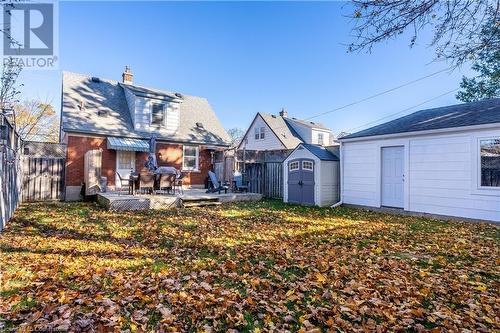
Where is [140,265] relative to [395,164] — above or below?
below

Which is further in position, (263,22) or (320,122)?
(320,122)

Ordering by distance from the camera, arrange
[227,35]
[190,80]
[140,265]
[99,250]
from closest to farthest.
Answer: [140,265], [99,250], [227,35], [190,80]

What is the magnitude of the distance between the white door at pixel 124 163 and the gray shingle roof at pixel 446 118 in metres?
11.2

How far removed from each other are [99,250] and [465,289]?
5767 millimetres

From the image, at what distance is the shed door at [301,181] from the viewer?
449 inches

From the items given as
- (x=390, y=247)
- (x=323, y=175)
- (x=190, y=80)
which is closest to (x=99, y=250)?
(x=390, y=247)

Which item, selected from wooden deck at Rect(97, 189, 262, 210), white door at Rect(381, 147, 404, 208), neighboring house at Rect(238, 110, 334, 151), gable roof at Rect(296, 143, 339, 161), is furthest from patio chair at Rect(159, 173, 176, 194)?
neighboring house at Rect(238, 110, 334, 151)

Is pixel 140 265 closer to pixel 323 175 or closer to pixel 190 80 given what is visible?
pixel 323 175

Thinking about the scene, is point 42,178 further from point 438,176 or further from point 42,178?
point 438,176

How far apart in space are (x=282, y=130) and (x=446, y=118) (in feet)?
61.2

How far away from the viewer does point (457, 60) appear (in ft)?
12.6

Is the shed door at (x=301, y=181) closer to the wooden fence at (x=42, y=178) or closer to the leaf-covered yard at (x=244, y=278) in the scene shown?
the leaf-covered yard at (x=244, y=278)

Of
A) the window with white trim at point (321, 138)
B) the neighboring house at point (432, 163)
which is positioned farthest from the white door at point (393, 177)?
the window with white trim at point (321, 138)

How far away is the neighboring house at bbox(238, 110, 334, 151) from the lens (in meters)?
26.3
